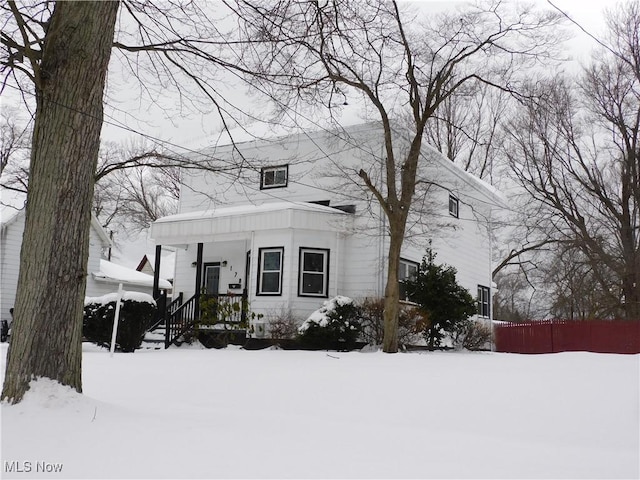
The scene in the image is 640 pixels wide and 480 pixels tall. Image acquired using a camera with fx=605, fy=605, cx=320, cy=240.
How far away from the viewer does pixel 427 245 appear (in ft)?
60.7

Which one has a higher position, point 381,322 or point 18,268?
point 18,268

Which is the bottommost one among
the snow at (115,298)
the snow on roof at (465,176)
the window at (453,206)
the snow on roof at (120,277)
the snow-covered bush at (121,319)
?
the snow-covered bush at (121,319)

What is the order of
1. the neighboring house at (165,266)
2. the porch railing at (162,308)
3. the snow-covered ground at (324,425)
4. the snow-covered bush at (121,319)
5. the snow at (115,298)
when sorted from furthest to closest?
the neighboring house at (165,266) → the porch railing at (162,308) → the snow at (115,298) → the snow-covered bush at (121,319) → the snow-covered ground at (324,425)

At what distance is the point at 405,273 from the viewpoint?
691 inches

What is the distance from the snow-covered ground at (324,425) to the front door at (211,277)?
9.87 m

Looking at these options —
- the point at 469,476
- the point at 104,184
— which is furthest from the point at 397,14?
the point at 104,184

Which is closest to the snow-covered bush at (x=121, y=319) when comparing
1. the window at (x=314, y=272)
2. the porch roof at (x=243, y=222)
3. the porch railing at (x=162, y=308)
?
the porch railing at (x=162, y=308)

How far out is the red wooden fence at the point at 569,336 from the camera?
693 inches

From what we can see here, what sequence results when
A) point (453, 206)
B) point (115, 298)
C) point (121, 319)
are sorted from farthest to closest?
1. point (453, 206)
2. point (115, 298)
3. point (121, 319)

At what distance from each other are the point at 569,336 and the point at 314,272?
28.5 feet

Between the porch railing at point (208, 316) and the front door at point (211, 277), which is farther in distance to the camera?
A: the front door at point (211, 277)

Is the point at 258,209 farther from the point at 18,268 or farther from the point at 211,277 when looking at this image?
the point at 18,268

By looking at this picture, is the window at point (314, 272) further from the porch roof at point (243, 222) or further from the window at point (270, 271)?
the porch roof at point (243, 222)

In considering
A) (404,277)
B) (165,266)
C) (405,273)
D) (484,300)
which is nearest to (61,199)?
(404,277)
